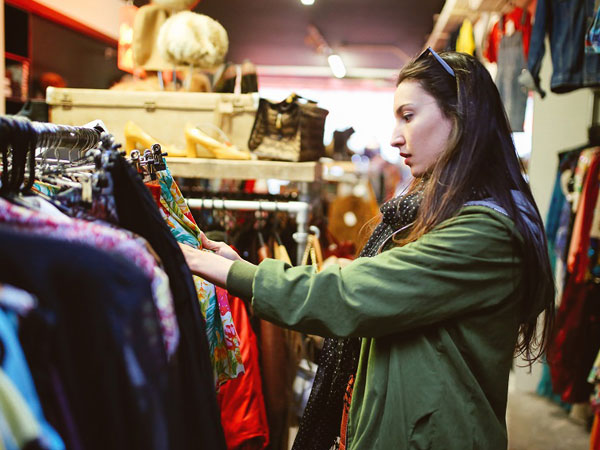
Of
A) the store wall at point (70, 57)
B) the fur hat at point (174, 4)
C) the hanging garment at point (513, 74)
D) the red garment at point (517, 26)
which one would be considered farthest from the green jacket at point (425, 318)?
the store wall at point (70, 57)

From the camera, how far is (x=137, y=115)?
7.37 feet

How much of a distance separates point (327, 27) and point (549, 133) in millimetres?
4088

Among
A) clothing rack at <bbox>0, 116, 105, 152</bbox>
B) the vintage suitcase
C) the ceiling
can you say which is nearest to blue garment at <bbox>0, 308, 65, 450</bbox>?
clothing rack at <bbox>0, 116, 105, 152</bbox>

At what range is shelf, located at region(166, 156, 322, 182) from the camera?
6.58ft

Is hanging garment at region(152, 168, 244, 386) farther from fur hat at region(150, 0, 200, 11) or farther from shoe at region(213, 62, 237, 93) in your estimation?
fur hat at region(150, 0, 200, 11)

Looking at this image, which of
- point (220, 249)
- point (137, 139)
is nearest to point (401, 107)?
point (220, 249)

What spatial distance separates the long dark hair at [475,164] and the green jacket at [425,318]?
0.04 m

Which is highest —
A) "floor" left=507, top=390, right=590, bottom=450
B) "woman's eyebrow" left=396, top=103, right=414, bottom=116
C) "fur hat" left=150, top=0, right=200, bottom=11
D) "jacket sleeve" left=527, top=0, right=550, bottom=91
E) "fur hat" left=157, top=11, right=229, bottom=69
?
"fur hat" left=150, top=0, right=200, bottom=11

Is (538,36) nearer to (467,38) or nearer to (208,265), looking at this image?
(467,38)

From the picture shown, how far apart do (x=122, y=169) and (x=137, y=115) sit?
5.14 feet

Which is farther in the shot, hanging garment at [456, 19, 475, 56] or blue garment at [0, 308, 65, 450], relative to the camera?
hanging garment at [456, 19, 475, 56]

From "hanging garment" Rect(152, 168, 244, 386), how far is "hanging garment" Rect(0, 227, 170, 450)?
46cm

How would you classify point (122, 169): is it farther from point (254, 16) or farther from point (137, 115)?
point (254, 16)

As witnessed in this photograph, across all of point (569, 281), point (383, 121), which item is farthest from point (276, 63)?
point (569, 281)
